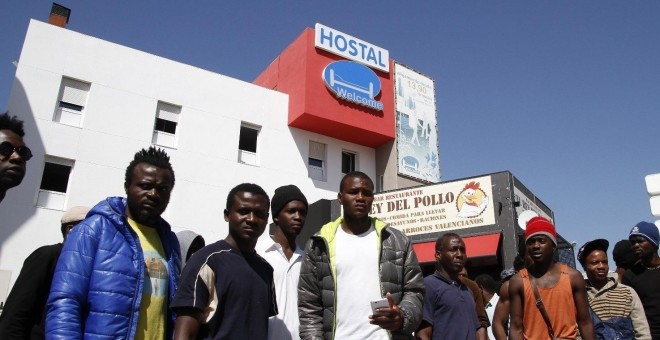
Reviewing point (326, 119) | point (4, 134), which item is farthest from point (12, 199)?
point (4, 134)

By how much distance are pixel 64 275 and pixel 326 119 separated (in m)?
16.8

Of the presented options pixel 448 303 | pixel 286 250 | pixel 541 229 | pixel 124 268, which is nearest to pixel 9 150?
pixel 124 268

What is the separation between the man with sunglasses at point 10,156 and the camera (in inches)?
109

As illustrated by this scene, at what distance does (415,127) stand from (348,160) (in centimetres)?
335

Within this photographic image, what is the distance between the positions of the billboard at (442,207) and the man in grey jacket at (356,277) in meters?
Result: 11.3

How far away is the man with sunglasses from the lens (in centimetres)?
277

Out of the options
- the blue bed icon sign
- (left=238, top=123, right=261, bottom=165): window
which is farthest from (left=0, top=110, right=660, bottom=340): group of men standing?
the blue bed icon sign

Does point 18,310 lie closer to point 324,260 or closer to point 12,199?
point 324,260

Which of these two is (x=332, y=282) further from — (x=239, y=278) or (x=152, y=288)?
(x=152, y=288)

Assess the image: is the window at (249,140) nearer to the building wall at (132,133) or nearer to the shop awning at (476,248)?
the building wall at (132,133)

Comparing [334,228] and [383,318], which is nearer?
[383,318]

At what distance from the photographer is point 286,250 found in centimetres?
373

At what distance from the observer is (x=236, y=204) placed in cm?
305

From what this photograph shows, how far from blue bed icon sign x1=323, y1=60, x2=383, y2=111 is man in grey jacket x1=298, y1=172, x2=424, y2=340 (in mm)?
16304
